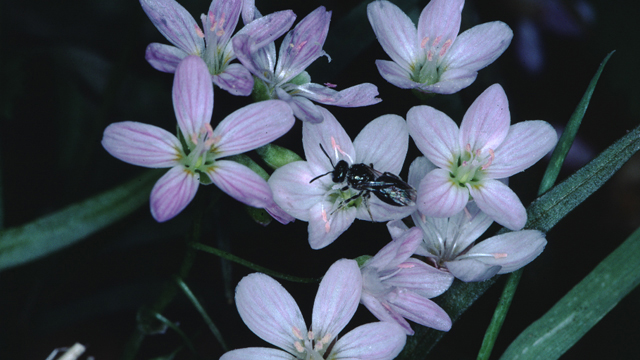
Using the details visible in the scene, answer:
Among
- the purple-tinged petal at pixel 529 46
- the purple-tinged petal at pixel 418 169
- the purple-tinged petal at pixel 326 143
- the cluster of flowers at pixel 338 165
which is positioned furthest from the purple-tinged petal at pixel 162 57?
the purple-tinged petal at pixel 529 46

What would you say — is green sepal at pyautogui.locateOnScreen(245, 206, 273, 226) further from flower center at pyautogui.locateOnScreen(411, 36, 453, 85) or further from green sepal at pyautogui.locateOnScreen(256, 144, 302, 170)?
flower center at pyautogui.locateOnScreen(411, 36, 453, 85)

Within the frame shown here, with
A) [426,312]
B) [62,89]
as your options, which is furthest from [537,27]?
[62,89]

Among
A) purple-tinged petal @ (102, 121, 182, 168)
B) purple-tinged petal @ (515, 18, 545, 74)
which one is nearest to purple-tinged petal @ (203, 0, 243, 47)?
purple-tinged petal @ (102, 121, 182, 168)

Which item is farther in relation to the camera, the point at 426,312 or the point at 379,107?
the point at 379,107

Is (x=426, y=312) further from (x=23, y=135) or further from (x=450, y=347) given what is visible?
(x=23, y=135)

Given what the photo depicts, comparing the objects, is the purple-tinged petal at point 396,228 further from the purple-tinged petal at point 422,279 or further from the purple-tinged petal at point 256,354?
the purple-tinged petal at point 256,354

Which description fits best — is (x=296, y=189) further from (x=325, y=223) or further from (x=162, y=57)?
(x=162, y=57)
